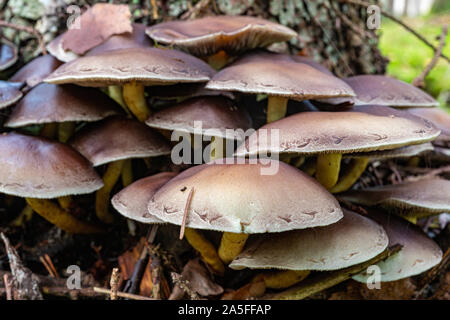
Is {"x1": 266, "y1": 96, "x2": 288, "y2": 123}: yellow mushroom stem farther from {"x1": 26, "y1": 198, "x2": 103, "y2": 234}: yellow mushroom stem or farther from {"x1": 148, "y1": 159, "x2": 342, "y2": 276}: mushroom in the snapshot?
{"x1": 26, "y1": 198, "x2": 103, "y2": 234}: yellow mushroom stem

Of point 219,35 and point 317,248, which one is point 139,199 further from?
point 219,35

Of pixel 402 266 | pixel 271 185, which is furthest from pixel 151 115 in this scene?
pixel 402 266

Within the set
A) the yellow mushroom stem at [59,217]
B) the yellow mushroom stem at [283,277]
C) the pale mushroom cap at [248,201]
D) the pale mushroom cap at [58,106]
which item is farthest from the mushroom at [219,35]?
the yellow mushroom stem at [283,277]

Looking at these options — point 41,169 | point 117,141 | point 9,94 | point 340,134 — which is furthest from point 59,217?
point 340,134

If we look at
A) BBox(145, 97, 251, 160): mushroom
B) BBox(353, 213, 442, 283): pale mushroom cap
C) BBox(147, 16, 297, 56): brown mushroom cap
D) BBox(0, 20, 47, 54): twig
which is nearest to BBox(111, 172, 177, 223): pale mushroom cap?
BBox(145, 97, 251, 160): mushroom

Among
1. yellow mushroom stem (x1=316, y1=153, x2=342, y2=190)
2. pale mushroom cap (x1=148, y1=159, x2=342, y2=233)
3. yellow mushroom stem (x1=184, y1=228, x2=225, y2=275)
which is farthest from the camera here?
yellow mushroom stem (x1=316, y1=153, x2=342, y2=190)
